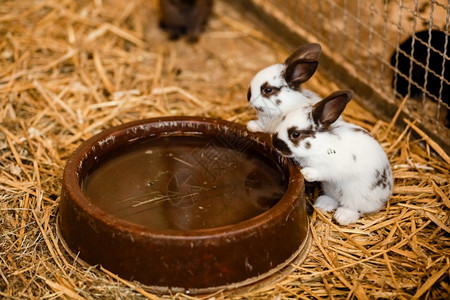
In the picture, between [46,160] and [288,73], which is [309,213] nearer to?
[288,73]

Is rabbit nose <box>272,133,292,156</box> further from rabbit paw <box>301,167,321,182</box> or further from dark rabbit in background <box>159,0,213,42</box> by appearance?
dark rabbit in background <box>159,0,213,42</box>

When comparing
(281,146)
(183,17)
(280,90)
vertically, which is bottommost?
(183,17)

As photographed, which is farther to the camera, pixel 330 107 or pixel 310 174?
pixel 310 174

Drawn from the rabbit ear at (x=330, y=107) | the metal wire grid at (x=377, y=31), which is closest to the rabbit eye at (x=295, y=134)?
the rabbit ear at (x=330, y=107)

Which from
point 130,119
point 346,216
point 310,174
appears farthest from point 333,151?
point 130,119

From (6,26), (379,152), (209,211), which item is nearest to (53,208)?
(209,211)

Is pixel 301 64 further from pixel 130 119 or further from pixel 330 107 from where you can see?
pixel 130 119
